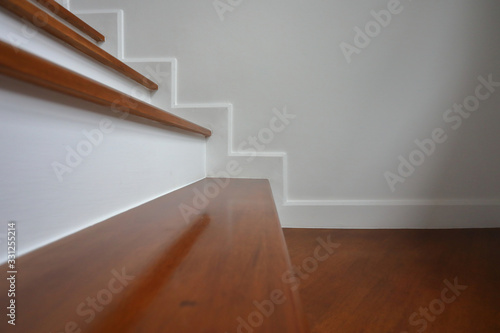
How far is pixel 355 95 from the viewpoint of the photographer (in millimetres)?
1272

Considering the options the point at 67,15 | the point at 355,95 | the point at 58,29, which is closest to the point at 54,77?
the point at 58,29

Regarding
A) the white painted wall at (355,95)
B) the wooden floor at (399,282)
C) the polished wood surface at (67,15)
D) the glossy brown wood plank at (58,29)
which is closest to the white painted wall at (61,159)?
the glossy brown wood plank at (58,29)

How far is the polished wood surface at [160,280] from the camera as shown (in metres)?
0.20

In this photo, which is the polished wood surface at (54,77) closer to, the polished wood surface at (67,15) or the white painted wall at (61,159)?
the white painted wall at (61,159)

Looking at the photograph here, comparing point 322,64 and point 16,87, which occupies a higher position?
point 322,64

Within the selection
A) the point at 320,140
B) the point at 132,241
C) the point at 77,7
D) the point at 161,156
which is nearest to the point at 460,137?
the point at 320,140

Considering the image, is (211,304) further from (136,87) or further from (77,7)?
(77,7)

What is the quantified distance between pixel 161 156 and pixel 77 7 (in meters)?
1.09

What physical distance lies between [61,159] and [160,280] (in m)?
0.26

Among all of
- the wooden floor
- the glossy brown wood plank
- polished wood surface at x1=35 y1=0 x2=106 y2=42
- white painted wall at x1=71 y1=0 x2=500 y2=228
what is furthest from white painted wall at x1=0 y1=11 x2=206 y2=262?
white painted wall at x1=71 y1=0 x2=500 y2=228

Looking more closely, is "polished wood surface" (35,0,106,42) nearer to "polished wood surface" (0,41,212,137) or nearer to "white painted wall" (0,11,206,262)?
"white painted wall" (0,11,206,262)

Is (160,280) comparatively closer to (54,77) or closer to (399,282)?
(54,77)

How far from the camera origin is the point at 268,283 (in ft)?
0.87

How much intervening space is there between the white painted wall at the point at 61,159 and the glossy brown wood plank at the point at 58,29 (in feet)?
0.08
